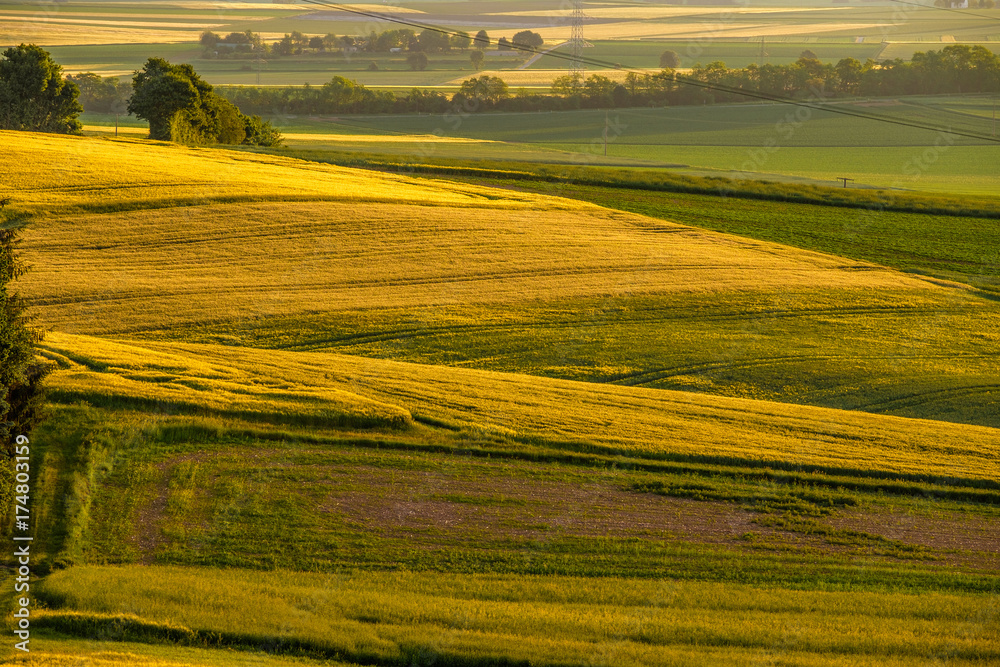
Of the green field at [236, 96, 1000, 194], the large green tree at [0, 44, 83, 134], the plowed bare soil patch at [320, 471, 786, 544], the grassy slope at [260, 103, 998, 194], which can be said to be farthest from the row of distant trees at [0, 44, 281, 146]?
the plowed bare soil patch at [320, 471, 786, 544]

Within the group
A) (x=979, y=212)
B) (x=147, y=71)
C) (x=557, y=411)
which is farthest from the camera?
(x=147, y=71)

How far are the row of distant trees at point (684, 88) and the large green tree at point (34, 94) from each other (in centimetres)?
3076

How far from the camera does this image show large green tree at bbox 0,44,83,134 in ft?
259

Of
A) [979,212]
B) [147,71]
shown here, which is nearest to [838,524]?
[979,212]

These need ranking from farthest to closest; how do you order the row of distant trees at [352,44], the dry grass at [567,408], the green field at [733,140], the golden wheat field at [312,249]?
the row of distant trees at [352,44]
the green field at [733,140]
the golden wheat field at [312,249]
the dry grass at [567,408]

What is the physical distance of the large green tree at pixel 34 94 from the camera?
259ft

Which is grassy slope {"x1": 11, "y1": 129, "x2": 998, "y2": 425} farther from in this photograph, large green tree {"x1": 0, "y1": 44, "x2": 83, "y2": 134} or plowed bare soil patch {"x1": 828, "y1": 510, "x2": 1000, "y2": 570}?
large green tree {"x1": 0, "y1": 44, "x2": 83, "y2": 134}

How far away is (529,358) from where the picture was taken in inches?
1326

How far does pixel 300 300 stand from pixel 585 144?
6483cm

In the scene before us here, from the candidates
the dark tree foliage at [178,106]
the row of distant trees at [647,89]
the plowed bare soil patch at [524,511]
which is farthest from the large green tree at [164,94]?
the plowed bare soil patch at [524,511]

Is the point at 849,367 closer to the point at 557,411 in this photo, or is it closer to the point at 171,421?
the point at 557,411

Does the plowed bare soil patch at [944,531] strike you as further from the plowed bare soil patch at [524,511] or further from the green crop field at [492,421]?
the plowed bare soil patch at [524,511]

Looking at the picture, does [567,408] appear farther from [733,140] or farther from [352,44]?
[352,44]

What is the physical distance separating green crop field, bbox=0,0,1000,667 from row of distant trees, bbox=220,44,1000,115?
5117cm
